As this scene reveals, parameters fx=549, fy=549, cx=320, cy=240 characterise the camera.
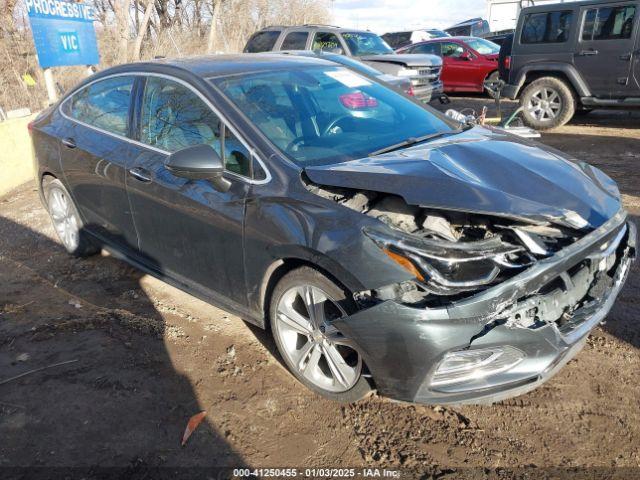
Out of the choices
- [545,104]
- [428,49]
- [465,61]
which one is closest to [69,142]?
[545,104]

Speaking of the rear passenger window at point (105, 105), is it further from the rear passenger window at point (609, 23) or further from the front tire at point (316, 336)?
the rear passenger window at point (609, 23)

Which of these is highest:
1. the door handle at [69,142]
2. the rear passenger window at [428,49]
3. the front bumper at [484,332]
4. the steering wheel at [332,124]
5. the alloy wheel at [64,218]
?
the steering wheel at [332,124]

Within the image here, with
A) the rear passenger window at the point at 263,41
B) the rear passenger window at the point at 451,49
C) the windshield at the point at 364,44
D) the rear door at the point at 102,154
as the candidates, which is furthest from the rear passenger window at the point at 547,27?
the rear door at the point at 102,154

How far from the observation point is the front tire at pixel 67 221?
4805mm

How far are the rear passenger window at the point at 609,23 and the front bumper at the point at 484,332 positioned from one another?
24.3ft

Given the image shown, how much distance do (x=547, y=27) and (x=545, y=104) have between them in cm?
128

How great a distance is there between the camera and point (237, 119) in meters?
3.17

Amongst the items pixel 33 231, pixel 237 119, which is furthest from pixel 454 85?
pixel 237 119

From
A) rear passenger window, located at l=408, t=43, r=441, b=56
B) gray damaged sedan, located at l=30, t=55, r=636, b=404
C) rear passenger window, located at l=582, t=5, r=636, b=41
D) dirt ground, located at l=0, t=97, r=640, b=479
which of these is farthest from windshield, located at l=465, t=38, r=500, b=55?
dirt ground, located at l=0, t=97, r=640, b=479

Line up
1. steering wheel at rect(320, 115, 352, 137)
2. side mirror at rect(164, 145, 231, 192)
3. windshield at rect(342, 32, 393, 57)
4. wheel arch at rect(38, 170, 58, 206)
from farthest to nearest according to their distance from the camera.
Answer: windshield at rect(342, 32, 393, 57) < wheel arch at rect(38, 170, 58, 206) < steering wheel at rect(320, 115, 352, 137) < side mirror at rect(164, 145, 231, 192)

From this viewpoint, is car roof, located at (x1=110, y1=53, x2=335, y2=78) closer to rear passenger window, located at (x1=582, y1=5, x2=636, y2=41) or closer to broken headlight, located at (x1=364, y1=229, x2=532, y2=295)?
broken headlight, located at (x1=364, y1=229, x2=532, y2=295)

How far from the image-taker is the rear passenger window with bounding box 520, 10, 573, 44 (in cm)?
915

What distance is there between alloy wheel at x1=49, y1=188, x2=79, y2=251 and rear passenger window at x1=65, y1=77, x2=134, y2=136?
78 centimetres

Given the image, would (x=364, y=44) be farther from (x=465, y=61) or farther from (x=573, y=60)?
(x=573, y=60)
